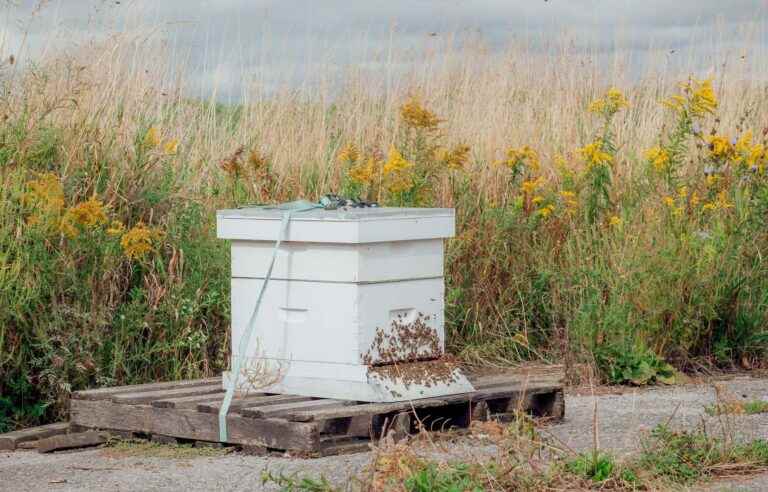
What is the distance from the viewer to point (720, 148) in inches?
305

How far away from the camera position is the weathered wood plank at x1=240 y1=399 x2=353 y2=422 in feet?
15.8

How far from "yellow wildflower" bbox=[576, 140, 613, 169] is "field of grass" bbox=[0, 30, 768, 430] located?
0.03 ft

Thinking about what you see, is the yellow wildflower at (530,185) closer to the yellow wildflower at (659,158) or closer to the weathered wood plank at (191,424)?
the yellow wildflower at (659,158)

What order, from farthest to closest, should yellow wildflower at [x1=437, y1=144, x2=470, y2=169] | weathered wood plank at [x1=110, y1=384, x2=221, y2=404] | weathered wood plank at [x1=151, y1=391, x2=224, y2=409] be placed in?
yellow wildflower at [x1=437, y1=144, x2=470, y2=169], weathered wood plank at [x1=110, y1=384, x2=221, y2=404], weathered wood plank at [x1=151, y1=391, x2=224, y2=409]

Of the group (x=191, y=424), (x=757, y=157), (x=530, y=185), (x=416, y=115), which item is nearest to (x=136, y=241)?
(x=191, y=424)

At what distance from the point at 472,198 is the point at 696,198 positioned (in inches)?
57.5

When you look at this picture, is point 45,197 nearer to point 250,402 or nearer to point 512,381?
point 250,402

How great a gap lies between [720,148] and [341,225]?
3809 mm

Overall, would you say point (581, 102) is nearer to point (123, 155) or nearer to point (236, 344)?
point (123, 155)

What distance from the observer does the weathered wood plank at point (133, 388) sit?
5.38m

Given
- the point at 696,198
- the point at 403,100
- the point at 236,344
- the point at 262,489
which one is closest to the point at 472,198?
the point at 696,198

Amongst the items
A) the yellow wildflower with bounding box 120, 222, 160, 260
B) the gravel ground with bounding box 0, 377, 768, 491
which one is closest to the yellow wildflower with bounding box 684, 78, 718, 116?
the gravel ground with bounding box 0, 377, 768, 491

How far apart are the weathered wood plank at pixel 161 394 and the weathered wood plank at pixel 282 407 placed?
1.93ft

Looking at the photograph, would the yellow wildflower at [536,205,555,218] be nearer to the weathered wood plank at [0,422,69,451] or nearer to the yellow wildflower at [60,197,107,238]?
the yellow wildflower at [60,197,107,238]
